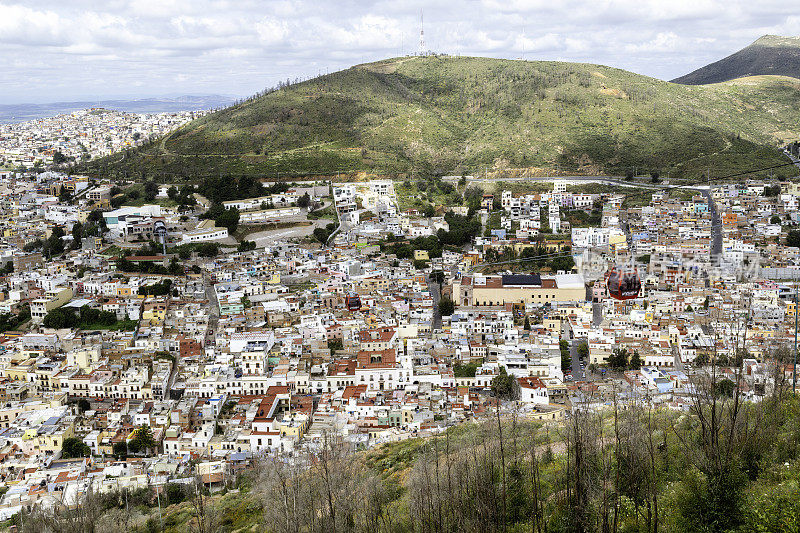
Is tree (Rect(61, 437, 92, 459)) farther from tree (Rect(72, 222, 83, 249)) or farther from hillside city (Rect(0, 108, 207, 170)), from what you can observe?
hillside city (Rect(0, 108, 207, 170))

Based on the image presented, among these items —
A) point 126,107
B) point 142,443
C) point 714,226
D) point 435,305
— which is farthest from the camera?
point 126,107

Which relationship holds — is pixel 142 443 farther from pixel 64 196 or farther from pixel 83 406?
pixel 64 196

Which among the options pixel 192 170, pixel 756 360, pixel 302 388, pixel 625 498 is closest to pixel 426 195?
pixel 192 170

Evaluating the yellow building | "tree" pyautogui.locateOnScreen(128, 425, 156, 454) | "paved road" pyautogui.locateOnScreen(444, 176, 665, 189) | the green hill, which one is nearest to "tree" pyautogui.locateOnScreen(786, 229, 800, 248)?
the yellow building

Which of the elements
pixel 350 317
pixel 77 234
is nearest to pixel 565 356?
pixel 350 317

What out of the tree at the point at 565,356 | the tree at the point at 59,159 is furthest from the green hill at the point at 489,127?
the tree at the point at 565,356
